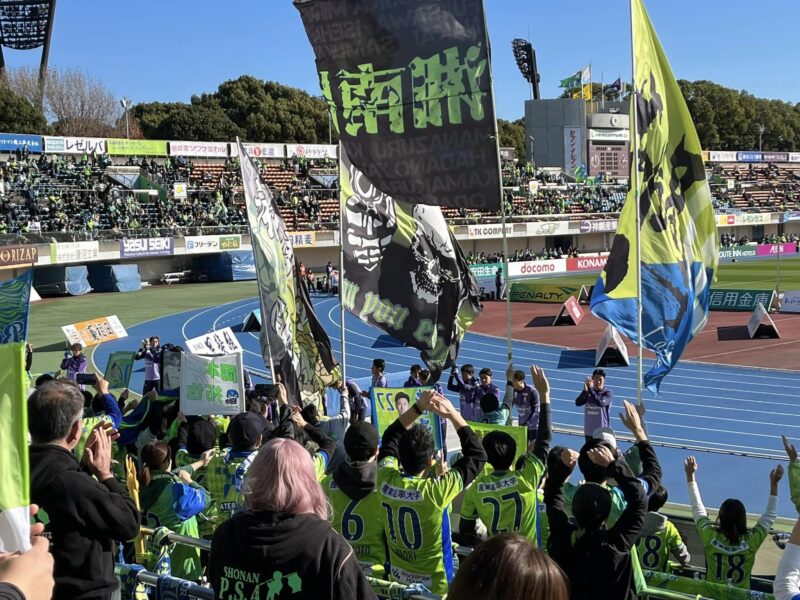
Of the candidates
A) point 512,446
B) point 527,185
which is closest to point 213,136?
point 527,185

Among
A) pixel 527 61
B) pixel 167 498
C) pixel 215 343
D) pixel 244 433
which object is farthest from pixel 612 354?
pixel 527 61

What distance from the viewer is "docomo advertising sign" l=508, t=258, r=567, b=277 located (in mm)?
53688

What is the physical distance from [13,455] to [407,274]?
7754 millimetres

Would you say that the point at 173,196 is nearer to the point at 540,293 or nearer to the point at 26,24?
the point at 26,24

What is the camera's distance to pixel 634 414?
5207 mm

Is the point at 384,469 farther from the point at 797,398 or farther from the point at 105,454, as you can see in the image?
the point at 797,398

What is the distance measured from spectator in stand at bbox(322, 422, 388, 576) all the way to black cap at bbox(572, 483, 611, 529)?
125 centimetres

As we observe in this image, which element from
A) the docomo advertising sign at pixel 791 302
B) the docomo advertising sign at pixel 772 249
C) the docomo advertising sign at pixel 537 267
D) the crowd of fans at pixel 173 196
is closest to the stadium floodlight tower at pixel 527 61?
the crowd of fans at pixel 173 196

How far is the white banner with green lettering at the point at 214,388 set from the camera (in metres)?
10.4

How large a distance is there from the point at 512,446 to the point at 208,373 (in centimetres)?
578

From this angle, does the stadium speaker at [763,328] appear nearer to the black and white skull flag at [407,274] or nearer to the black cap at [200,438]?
the black and white skull flag at [407,274]

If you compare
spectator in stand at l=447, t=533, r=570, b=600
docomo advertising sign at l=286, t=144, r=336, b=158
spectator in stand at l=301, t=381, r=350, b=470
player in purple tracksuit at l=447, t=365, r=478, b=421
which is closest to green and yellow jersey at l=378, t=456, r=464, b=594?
spectator in stand at l=447, t=533, r=570, b=600

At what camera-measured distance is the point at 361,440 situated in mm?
4938

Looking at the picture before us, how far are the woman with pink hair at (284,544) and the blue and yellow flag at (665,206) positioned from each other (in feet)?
23.4
